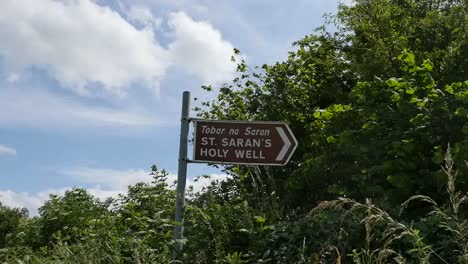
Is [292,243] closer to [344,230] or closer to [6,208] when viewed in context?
[344,230]

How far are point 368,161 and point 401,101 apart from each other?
736mm

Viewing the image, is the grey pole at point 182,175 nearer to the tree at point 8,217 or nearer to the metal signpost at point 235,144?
the metal signpost at point 235,144

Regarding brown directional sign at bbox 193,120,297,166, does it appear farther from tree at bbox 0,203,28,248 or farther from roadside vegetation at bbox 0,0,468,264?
tree at bbox 0,203,28,248

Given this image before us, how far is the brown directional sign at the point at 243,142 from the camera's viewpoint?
18.2ft

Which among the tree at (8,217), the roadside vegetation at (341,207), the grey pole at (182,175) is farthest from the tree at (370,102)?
the tree at (8,217)

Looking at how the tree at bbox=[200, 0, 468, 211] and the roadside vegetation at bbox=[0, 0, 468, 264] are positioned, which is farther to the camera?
the tree at bbox=[200, 0, 468, 211]

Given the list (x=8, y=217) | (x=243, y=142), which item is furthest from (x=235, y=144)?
(x=8, y=217)

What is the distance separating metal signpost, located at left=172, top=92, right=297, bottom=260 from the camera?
553 cm

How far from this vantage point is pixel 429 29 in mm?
14789

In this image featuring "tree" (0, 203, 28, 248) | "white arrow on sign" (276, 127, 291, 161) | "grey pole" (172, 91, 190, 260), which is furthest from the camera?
"tree" (0, 203, 28, 248)

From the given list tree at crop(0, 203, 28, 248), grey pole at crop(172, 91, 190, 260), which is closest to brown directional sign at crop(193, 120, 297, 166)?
grey pole at crop(172, 91, 190, 260)

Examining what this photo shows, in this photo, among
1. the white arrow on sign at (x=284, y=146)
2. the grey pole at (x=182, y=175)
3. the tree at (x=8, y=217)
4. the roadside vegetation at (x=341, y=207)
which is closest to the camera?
the roadside vegetation at (x=341, y=207)

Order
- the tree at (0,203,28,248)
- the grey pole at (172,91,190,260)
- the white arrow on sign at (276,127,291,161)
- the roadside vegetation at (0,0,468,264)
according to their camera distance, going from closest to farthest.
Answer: the roadside vegetation at (0,0,468,264) → the grey pole at (172,91,190,260) → the white arrow on sign at (276,127,291,161) → the tree at (0,203,28,248)

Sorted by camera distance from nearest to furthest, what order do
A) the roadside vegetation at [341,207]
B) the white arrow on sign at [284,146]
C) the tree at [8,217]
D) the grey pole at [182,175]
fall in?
the roadside vegetation at [341,207]
the grey pole at [182,175]
the white arrow on sign at [284,146]
the tree at [8,217]
